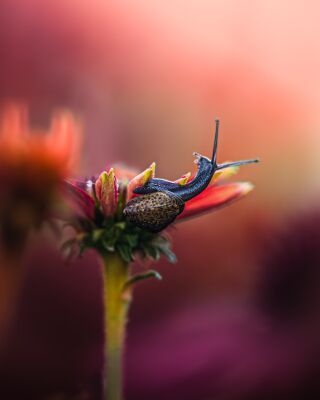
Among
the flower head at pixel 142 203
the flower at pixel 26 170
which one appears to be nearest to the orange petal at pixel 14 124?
the flower at pixel 26 170

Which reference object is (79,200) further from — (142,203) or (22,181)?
(22,181)

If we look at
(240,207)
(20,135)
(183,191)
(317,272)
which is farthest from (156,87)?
(183,191)

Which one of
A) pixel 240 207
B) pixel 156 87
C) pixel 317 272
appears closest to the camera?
pixel 317 272

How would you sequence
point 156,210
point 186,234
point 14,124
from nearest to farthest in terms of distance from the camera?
point 156,210, point 14,124, point 186,234

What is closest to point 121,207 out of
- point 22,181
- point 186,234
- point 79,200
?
point 79,200

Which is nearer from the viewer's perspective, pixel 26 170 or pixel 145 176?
pixel 145 176

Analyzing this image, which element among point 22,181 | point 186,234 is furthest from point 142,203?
point 186,234

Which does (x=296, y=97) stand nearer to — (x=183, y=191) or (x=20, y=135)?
(x=20, y=135)

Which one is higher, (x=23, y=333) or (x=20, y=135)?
(x=20, y=135)

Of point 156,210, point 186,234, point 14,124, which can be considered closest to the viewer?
point 156,210
